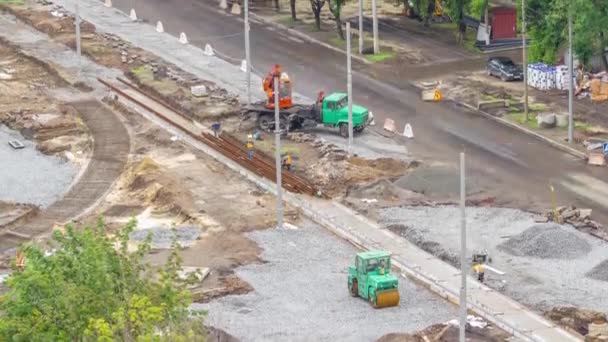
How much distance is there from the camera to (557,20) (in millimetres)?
78312

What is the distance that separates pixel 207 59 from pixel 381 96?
15.1 metres

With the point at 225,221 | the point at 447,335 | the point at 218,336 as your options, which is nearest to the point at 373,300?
the point at 447,335

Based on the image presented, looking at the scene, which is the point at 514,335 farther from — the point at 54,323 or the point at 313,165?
the point at 313,165

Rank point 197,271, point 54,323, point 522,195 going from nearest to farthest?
point 54,323 → point 197,271 → point 522,195

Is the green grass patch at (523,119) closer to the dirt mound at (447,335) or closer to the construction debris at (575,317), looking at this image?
the construction debris at (575,317)

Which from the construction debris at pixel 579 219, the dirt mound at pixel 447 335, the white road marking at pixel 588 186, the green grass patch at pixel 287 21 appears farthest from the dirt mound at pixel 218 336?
the green grass patch at pixel 287 21

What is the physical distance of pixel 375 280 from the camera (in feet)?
166

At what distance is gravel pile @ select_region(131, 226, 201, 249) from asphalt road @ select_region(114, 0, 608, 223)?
43.3ft

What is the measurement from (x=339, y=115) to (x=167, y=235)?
1625cm

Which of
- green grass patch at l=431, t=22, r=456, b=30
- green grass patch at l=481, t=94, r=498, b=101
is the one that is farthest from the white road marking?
green grass patch at l=431, t=22, r=456, b=30

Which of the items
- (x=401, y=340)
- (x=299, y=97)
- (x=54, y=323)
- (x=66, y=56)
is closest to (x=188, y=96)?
(x=299, y=97)

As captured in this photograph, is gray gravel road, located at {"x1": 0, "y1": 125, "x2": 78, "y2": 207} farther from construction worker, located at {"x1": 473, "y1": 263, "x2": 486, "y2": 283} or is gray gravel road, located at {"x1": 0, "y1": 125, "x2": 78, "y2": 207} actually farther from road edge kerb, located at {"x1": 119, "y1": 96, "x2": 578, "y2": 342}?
construction worker, located at {"x1": 473, "y1": 263, "x2": 486, "y2": 283}

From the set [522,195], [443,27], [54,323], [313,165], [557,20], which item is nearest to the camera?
[54,323]

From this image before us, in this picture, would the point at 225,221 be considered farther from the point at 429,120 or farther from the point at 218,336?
the point at 429,120
